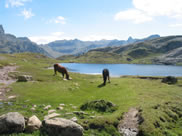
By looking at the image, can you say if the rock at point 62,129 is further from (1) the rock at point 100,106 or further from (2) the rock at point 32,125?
(1) the rock at point 100,106

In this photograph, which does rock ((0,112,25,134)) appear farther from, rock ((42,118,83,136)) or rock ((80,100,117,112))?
rock ((80,100,117,112))

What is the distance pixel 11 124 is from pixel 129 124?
11453 millimetres

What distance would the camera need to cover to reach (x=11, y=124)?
12.3 meters

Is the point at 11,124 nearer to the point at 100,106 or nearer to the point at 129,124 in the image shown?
the point at 100,106

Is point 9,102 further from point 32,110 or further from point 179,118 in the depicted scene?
point 179,118

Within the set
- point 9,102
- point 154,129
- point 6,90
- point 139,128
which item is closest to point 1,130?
point 9,102

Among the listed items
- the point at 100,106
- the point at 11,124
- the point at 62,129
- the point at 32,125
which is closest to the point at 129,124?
the point at 100,106

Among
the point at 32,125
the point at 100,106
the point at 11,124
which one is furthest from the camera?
the point at 100,106

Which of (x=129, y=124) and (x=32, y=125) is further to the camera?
(x=129, y=124)

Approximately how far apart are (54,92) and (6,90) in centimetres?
878

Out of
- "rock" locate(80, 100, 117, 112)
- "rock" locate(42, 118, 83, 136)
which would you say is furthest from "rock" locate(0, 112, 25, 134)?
"rock" locate(80, 100, 117, 112)

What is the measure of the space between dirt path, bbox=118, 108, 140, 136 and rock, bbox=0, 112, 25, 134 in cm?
940

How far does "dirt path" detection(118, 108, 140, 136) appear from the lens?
13952 mm

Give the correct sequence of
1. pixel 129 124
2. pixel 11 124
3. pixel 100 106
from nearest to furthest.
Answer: pixel 11 124 < pixel 129 124 < pixel 100 106
